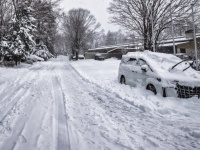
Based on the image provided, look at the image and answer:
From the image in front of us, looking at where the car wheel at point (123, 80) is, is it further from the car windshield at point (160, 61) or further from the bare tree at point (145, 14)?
the bare tree at point (145, 14)

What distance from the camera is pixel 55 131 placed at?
454cm

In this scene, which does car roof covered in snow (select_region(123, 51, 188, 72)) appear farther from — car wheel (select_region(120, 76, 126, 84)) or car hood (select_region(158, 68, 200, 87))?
car wheel (select_region(120, 76, 126, 84))

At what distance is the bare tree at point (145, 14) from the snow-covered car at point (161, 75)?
485 inches

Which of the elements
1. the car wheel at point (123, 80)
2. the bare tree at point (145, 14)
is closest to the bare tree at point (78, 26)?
the bare tree at point (145, 14)

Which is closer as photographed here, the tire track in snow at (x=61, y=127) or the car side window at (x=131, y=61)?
the tire track in snow at (x=61, y=127)

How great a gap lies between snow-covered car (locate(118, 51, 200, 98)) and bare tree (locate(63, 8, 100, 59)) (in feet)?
123

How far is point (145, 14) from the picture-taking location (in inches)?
846

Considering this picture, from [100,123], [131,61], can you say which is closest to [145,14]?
Answer: [131,61]

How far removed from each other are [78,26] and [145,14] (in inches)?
1062

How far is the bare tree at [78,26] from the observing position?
151 feet

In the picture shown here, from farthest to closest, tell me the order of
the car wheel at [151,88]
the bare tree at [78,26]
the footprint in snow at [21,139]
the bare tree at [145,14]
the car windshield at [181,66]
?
the bare tree at [78,26] < the bare tree at [145,14] < the car windshield at [181,66] < the car wheel at [151,88] < the footprint in snow at [21,139]

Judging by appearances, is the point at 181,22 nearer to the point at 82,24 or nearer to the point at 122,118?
the point at 122,118

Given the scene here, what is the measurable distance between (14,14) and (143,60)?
22.9 meters

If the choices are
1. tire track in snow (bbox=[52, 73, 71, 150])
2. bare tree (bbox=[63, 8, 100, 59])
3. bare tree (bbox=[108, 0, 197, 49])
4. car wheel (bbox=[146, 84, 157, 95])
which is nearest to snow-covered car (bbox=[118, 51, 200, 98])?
car wheel (bbox=[146, 84, 157, 95])
